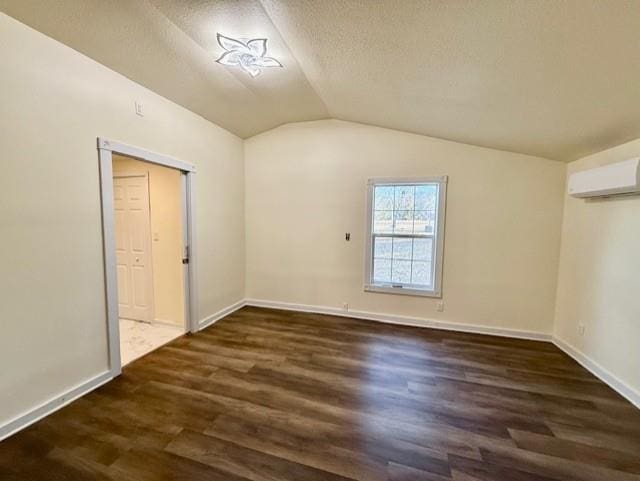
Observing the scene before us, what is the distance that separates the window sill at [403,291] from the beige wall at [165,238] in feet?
8.03

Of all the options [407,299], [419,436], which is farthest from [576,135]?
[419,436]

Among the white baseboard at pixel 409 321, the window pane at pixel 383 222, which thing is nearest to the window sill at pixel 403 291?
the white baseboard at pixel 409 321

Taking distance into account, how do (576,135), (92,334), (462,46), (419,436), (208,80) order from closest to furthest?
(462,46)
(419,436)
(92,334)
(576,135)
(208,80)

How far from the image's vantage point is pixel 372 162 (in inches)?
150

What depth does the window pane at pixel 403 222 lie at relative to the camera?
12.3 feet

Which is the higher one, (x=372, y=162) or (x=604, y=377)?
(x=372, y=162)

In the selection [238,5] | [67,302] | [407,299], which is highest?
[238,5]

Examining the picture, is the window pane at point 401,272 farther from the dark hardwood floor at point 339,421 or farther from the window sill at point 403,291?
the dark hardwood floor at point 339,421

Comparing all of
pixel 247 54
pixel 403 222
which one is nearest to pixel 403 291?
pixel 403 222

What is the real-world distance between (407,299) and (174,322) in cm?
304

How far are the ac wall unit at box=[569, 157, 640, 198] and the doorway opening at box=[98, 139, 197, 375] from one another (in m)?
3.97

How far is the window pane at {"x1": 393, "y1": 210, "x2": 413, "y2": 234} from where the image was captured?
3754mm

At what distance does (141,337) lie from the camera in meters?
3.35

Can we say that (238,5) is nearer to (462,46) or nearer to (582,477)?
(462,46)
